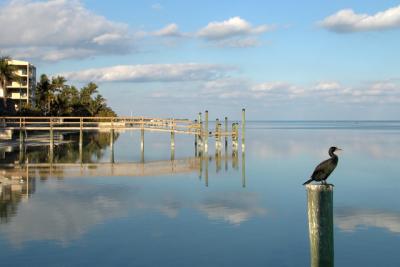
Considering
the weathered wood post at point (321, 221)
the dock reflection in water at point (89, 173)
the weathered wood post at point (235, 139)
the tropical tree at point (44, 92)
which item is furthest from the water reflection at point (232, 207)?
the tropical tree at point (44, 92)

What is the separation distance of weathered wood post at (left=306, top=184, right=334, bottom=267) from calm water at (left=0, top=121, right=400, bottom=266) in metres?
4.04

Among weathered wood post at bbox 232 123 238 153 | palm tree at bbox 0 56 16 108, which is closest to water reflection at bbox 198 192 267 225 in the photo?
weathered wood post at bbox 232 123 238 153

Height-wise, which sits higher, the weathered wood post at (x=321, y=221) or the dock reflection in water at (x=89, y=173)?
the weathered wood post at (x=321, y=221)

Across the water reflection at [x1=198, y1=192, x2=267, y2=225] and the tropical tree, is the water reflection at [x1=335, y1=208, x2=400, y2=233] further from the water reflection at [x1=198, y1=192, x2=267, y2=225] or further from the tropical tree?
the tropical tree

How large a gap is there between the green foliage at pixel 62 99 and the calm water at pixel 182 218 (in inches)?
2030

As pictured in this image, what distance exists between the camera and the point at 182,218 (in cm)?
1697

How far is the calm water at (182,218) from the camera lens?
1260 cm

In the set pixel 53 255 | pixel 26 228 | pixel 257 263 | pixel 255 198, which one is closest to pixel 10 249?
pixel 53 255

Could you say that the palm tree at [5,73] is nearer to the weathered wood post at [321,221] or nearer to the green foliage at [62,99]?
the green foliage at [62,99]

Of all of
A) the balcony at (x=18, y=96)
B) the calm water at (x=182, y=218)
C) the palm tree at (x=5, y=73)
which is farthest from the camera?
the balcony at (x=18, y=96)

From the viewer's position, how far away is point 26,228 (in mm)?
15086

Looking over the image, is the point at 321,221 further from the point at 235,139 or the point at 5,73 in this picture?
the point at 5,73

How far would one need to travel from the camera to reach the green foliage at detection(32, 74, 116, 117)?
83.6m

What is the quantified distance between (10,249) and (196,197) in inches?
388
